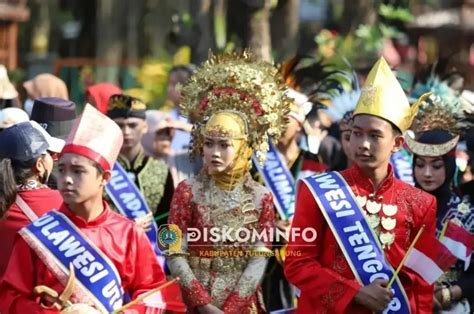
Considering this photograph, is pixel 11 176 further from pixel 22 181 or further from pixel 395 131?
pixel 395 131

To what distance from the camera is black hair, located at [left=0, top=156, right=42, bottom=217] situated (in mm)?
8133

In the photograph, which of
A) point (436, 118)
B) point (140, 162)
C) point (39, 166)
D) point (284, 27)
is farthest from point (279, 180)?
point (284, 27)

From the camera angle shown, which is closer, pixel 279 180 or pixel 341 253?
pixel 341 253

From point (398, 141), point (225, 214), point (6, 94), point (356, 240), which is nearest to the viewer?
point (356, 240)

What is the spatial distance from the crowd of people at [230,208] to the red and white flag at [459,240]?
0.02 m

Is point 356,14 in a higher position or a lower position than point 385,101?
lower

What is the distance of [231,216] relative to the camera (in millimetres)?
9125

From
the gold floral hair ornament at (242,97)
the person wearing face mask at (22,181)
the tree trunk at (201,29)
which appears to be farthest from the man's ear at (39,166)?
the tree trunk at (201,29)

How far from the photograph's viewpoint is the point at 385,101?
8.48m

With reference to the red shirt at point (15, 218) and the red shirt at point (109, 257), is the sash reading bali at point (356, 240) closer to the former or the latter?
the red shirt at point (109, 257)

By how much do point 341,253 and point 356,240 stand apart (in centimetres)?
10

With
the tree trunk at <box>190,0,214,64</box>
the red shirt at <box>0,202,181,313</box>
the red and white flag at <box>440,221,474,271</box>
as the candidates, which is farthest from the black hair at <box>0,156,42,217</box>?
the tree trunk at <box>190,0,214,64</box>

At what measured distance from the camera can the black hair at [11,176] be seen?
8.13 m

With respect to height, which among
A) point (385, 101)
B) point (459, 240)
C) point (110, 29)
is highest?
point (385, 101)
